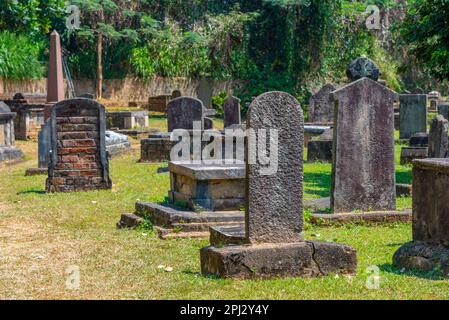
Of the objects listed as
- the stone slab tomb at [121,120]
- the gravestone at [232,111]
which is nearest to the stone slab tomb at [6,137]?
the gravestone at [232,111]

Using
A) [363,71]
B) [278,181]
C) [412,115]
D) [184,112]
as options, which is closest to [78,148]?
[363,71]

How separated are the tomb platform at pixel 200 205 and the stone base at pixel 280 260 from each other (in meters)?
2.82

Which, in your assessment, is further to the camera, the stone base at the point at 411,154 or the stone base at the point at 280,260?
the stone base at the point at 411,154

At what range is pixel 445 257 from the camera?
26.2ft

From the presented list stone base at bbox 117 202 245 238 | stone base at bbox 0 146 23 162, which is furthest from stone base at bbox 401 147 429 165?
stone base at bbox 0 146 23 162

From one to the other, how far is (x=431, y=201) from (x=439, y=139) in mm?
7360

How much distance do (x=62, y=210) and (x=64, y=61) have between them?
2828 cm

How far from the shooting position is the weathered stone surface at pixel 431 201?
815 cm

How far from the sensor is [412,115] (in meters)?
25.3

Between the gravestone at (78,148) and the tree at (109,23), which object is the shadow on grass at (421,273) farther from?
the tree at (109,23)

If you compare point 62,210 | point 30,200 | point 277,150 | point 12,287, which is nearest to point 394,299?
point 277,150

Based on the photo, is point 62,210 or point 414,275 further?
point 62,210

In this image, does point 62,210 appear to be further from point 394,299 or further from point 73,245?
point 394,299
